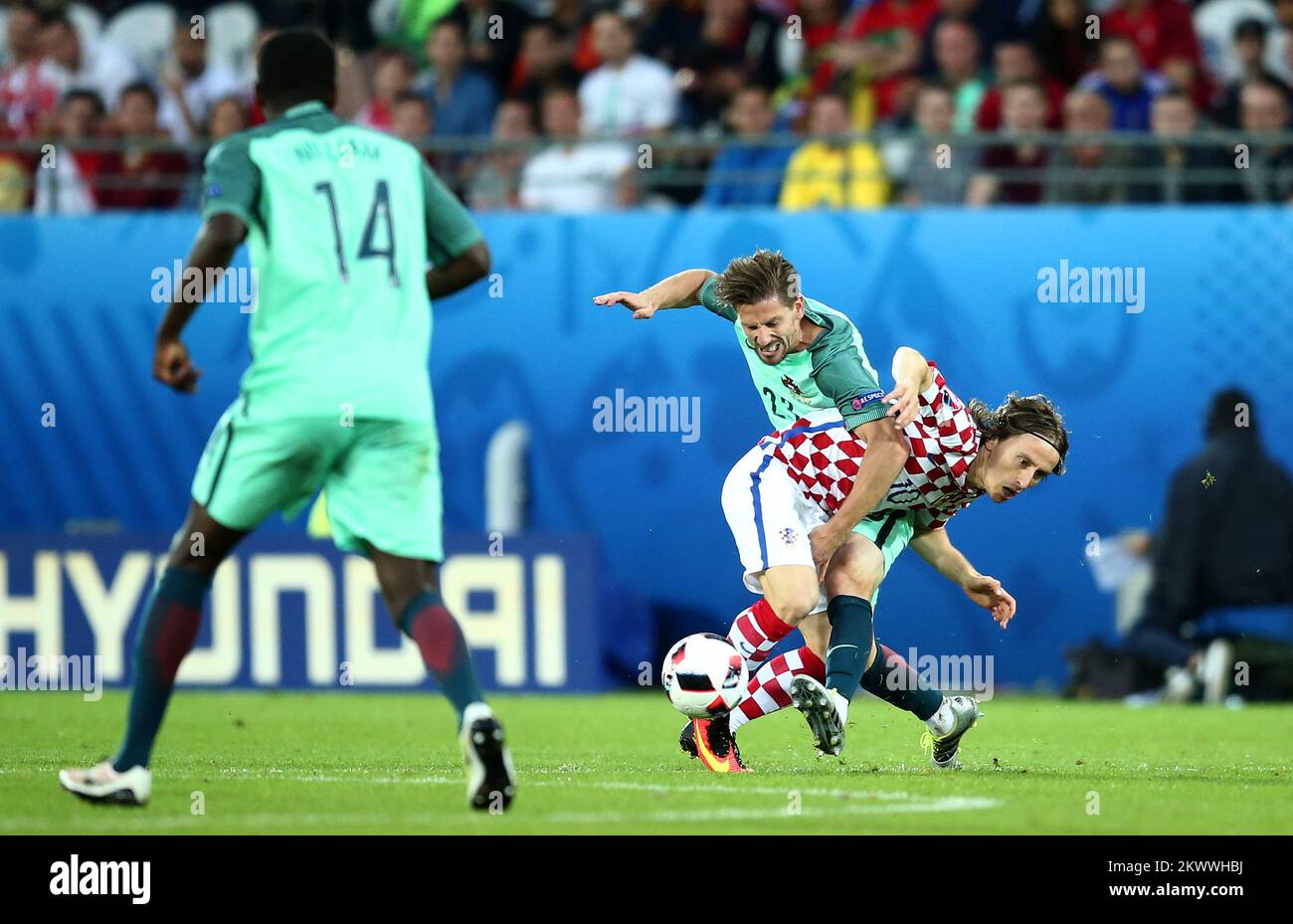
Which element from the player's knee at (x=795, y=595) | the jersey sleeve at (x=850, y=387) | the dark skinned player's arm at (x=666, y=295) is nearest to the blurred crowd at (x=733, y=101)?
the dark skinned player's arm at (x=666, y=295)

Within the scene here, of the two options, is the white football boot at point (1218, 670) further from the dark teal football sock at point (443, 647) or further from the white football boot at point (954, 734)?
the dark teal football sock at point (443, 647)

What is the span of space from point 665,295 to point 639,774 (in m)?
1.69

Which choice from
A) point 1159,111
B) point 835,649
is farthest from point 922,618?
point 835,649

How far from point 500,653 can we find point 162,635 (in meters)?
6.68

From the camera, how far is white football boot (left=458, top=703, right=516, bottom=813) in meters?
5.62

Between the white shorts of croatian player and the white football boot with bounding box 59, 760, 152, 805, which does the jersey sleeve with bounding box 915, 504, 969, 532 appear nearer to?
the white shorts of croatian player

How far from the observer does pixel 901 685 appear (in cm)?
755

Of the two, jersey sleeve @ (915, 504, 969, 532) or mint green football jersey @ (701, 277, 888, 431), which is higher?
mint green football jersey @ (701, 277, 888, 431)

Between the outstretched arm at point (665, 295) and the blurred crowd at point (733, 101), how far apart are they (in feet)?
16.0

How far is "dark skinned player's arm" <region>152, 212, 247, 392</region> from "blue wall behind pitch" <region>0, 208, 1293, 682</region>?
7.52 m

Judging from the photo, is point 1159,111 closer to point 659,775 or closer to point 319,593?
point 319,593

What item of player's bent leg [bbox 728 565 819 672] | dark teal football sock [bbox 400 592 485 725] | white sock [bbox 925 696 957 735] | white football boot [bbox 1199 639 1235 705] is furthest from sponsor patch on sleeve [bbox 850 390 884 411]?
white football boot [bbox 1199 639 1235 705]

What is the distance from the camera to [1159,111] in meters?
A: 13.1

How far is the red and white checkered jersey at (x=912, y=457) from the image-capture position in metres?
7.35
